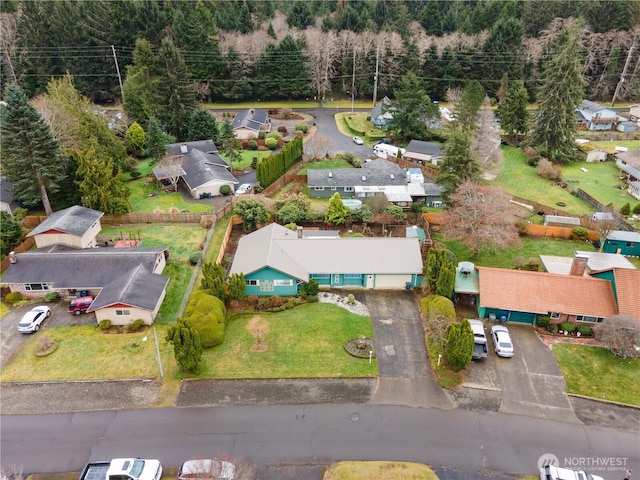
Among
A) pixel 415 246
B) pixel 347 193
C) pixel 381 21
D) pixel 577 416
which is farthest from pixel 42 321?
pixel 381 21

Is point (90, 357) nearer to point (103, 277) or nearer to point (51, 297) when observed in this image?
point (103, 277)

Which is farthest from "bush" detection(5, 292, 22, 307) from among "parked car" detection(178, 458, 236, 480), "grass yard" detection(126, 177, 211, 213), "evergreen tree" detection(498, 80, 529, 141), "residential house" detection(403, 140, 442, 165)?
"evergreen tree" detection(498, 80, 529, 141)

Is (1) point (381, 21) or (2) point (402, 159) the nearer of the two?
(2) point (402, 159)

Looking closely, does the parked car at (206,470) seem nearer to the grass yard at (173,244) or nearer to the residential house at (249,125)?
the grass yard at (173,244)

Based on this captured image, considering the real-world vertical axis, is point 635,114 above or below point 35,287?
above

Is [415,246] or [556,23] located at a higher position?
[556,23]

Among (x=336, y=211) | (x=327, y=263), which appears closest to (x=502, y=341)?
(x=327, y=263)

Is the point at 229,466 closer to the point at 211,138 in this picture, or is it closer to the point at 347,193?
the point at 347,193
